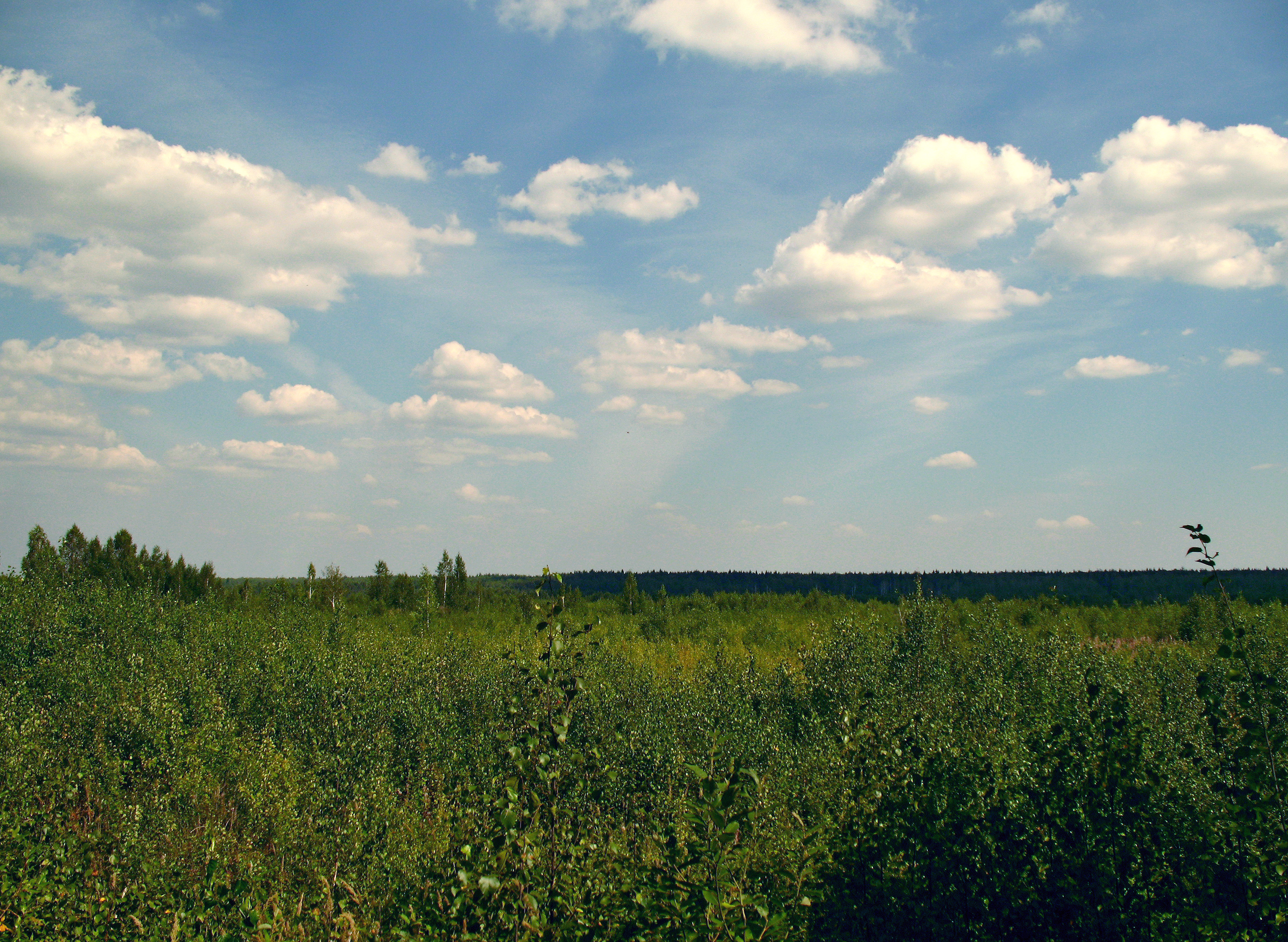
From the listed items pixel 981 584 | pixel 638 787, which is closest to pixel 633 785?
pixel 638 787

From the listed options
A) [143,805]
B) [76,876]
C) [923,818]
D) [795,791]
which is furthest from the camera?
[143,805]

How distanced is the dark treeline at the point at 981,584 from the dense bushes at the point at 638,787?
4828 cm

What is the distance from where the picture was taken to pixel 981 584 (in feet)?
314

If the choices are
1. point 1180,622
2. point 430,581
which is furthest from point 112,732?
point 1180,622

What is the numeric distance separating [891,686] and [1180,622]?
42205mm

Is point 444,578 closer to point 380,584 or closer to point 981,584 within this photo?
point 380,584

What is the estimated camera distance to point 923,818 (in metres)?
6.78

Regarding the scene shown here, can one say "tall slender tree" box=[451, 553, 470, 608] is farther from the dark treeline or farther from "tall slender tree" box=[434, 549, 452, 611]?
the dark treeline

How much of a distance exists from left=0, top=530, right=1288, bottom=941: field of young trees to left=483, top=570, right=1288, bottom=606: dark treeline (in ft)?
159

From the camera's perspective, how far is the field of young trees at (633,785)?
4949mm

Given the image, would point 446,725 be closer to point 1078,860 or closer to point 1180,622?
point 1078,860

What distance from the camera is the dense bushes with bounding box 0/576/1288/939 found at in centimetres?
497

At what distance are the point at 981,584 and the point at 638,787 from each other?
92.7 m

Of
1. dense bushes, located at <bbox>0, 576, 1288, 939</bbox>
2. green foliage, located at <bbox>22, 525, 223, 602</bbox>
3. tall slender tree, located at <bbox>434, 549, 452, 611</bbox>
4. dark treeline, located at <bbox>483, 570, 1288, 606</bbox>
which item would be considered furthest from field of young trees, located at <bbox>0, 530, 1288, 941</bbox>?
dark treeline, located at <bbox>483, 570, 1288, 606</bbox>
